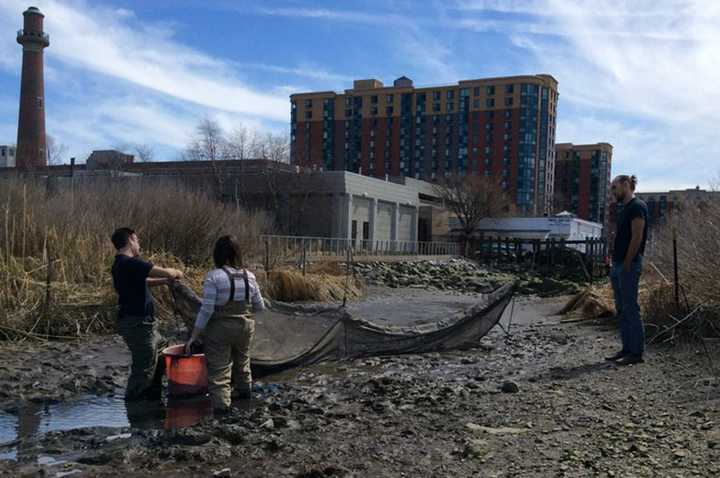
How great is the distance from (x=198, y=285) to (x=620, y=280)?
8.35 m

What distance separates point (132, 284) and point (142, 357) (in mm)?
776

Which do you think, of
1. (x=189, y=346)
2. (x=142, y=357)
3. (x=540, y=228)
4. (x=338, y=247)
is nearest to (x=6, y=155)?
(x=540, y=228)

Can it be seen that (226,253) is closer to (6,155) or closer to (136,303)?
(136,303)

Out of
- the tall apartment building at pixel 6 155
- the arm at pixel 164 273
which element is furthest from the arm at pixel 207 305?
the tall apartment building at pixel 6 155

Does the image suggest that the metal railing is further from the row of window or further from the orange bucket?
the row of window

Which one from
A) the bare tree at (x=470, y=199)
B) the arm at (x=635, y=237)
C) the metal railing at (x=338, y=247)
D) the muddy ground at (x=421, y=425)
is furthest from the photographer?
the bare tree at (x=470, y=199)

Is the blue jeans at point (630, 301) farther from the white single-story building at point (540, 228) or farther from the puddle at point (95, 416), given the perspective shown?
the white single-story building at point (540, 228)

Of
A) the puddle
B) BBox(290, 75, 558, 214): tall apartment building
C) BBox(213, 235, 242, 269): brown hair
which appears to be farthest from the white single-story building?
BBox(213, 235, 242, 269): brown hair

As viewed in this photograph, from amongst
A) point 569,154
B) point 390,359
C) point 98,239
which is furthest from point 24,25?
point 569,154

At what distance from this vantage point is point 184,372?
653 cm

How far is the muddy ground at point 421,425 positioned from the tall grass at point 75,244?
70.8 inches

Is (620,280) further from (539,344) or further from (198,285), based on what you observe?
(198,285)

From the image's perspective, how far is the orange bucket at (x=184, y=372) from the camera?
21.2 feet

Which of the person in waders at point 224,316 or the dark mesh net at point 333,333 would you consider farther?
the dark mesh net at point 333,333
